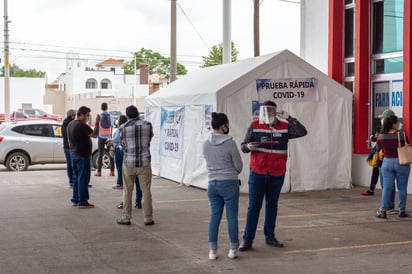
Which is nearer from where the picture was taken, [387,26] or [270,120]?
[270,120]

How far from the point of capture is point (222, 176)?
7.14 m

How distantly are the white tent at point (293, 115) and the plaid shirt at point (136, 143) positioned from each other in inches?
140

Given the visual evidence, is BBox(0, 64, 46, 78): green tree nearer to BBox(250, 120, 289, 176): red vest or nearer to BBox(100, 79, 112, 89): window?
BBox(100, 79, 112, 89): window

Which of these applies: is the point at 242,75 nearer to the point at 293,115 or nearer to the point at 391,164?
the point at 293,115

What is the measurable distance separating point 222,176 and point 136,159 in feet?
8.19

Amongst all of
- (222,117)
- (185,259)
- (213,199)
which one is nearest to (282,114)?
(222,117)

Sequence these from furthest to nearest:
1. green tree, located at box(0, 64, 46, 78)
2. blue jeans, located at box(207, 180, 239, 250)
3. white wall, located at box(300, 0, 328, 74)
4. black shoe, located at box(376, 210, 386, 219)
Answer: green tree, located at box(0, 64, 46, 78), white wall, located at box(300, 0, 328, 74), black shoe, located at box(376, 210, 386, 219), blue jeans, located at box(207, 180, 239, 250)

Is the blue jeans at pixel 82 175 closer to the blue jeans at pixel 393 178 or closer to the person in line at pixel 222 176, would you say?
the person in line at pixel 222 176

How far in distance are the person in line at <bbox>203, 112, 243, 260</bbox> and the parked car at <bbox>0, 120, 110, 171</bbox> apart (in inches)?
437

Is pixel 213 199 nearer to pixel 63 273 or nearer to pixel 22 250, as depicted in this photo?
pixel 63 273

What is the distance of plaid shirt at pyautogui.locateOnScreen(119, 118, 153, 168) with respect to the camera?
9.31 meters

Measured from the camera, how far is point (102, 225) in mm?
9500

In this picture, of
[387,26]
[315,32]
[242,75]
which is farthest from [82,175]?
[315,32]

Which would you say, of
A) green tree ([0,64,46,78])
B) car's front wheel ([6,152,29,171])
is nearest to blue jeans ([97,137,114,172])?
car's front wheel ([6,152,29,171])
